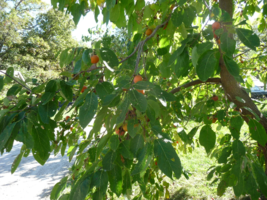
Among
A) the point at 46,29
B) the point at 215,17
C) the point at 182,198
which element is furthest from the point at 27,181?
the point at 46,29

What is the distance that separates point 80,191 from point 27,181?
3.61m

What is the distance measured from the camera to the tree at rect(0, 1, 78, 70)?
14.1 meters

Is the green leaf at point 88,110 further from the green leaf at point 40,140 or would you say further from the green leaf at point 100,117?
the green leaf at point 40,140

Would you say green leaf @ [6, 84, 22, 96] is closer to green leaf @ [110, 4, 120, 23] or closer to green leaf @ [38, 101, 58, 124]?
green leaf @ [38, 101, 58, 124]

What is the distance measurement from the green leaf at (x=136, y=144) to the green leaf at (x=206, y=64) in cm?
36

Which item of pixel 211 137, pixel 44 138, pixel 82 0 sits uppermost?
pixel 82 0

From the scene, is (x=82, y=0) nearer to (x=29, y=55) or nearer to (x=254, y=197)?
(x=254, y=197)

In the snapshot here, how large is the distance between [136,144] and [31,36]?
1817 cm

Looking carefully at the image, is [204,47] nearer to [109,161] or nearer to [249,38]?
[249,38]

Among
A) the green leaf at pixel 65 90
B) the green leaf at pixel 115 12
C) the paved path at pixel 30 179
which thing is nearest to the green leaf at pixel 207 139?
the green leaf at pixel 65 90

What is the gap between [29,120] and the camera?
2.61 feet

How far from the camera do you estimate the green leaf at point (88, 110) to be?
26.9 inches

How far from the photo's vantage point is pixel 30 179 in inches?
146

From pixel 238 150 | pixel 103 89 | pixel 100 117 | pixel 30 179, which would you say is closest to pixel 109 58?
pixel 103 89
